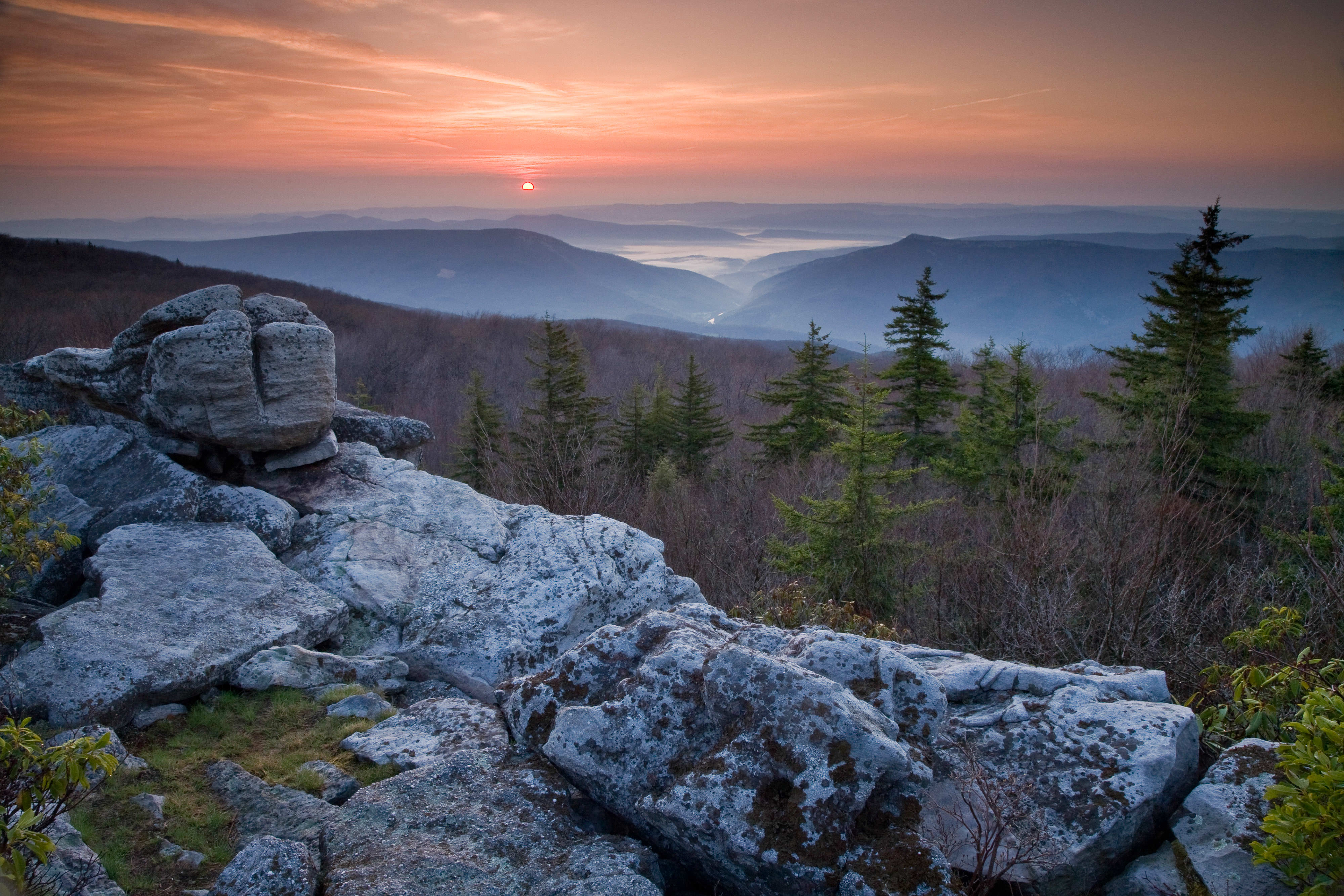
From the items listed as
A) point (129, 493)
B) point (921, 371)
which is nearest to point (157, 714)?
point (129, 493)

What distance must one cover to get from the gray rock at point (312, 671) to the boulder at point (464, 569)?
1.34 ft

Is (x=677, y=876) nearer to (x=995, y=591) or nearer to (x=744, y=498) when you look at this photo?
(x=995, y=591)

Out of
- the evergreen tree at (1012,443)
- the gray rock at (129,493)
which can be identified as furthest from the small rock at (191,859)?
the evergreen tree at (1012,443)

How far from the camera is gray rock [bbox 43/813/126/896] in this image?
3900 millimetres

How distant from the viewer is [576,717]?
4961 millimetres

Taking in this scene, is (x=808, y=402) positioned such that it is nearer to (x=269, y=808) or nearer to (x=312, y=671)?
(x=312, y=671)

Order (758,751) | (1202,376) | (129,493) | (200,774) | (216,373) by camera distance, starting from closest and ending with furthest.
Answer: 1. (758,751)
2. (200,774)
3. (129,493)
4. (216,373)
5. (1202,376)

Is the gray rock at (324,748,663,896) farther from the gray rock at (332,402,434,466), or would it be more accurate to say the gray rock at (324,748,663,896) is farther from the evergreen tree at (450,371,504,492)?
the evergreen tree at (450,371,504,492)

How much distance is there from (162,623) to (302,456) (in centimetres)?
417

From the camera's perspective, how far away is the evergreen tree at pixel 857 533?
1309 cm

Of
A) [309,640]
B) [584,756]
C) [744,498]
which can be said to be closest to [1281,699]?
[584,756]

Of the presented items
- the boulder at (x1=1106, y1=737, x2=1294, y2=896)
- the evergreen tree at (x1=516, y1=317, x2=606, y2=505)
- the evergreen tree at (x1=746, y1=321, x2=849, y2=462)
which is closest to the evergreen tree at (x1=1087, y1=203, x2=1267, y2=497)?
the evergreen tree at (x1=746, y1=321, x2=849, y2=462)

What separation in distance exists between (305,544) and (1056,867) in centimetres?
901

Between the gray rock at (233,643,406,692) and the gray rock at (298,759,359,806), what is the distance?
5.72 ft
